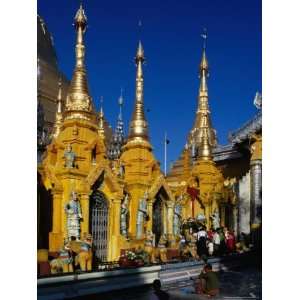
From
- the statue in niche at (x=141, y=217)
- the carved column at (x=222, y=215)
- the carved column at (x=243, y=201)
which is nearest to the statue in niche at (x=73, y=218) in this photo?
the statue in niche at (x=141, y=217)

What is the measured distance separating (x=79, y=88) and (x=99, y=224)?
2.60 m

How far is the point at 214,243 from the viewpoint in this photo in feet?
31.2

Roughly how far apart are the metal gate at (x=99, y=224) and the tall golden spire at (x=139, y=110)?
2086 mm

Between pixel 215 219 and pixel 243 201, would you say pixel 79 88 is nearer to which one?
pixel 215 219

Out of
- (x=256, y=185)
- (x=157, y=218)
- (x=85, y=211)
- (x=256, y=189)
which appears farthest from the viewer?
(x=256, y=189)

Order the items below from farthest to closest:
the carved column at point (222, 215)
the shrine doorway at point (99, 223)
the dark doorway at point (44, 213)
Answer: the carved column at point (222, 215)
the shrine doorway at point (99, 223)
the dark doorway at point (44, 213)

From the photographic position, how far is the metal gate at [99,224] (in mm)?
8484

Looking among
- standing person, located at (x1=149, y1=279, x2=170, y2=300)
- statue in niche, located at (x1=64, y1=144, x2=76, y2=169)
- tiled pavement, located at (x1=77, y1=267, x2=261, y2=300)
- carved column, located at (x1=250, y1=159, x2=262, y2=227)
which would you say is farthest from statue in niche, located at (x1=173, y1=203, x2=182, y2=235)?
standing person, located at (x1=149, y1=279, x2=170, y2=300)

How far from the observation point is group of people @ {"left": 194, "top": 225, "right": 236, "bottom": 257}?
9031 millimetres

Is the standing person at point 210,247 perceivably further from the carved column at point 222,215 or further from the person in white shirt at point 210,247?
the carved column at point 222,215

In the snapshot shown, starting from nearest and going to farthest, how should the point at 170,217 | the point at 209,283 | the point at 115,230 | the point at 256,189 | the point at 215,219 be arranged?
1. the point at 209,283
2. the point at 115,230
3. the point at 170,217
4. the point at 256,189
5. the point at 215,219

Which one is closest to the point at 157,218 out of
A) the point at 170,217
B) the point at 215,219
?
the point at 170,217

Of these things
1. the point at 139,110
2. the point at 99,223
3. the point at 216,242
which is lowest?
the point at 216,242
